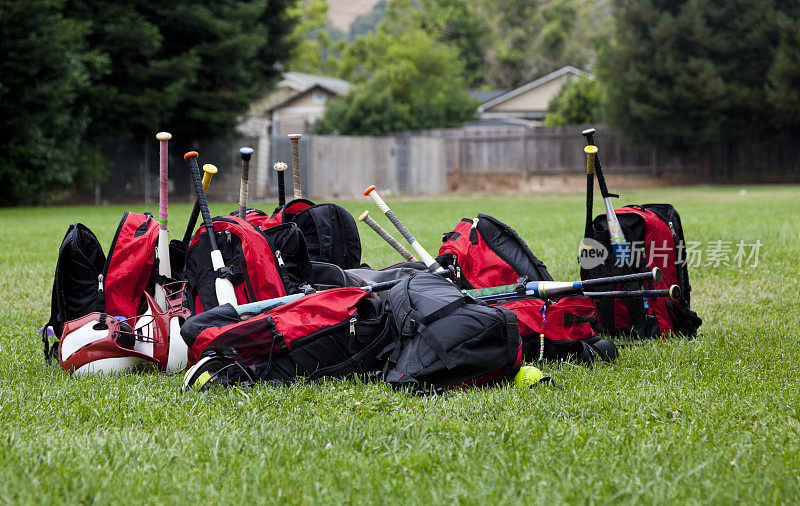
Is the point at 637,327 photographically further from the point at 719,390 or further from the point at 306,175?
the point at 306,175

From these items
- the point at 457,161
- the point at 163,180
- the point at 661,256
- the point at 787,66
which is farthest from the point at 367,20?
the point at 163,180

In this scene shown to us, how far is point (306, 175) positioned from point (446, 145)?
6.63m

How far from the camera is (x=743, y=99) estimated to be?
2452 cm

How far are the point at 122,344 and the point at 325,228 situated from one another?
142 cm

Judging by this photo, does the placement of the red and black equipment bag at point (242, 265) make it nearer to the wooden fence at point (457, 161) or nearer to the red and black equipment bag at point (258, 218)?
the red and black equipment bag at point (258, 218)

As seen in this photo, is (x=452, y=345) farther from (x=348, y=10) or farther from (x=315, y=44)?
(x=348, y=10)

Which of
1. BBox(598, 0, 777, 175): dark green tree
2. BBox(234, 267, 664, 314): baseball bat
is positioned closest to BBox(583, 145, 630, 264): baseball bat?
BBox(234, 267, 664, 314): baseball bat

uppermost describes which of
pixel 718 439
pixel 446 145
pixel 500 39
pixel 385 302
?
pixel 500 39

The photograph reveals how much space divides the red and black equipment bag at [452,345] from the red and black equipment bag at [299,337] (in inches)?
6.6

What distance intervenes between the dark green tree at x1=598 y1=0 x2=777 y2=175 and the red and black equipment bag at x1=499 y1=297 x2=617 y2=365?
22169 millimetres

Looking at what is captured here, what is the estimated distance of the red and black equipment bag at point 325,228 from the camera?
488 cm

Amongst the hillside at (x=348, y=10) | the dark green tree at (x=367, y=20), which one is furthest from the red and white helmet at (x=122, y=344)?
the hillside at (x=348, y=10)

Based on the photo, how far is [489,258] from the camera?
451cm

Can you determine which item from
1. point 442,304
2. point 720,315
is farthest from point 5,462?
point 720,315
